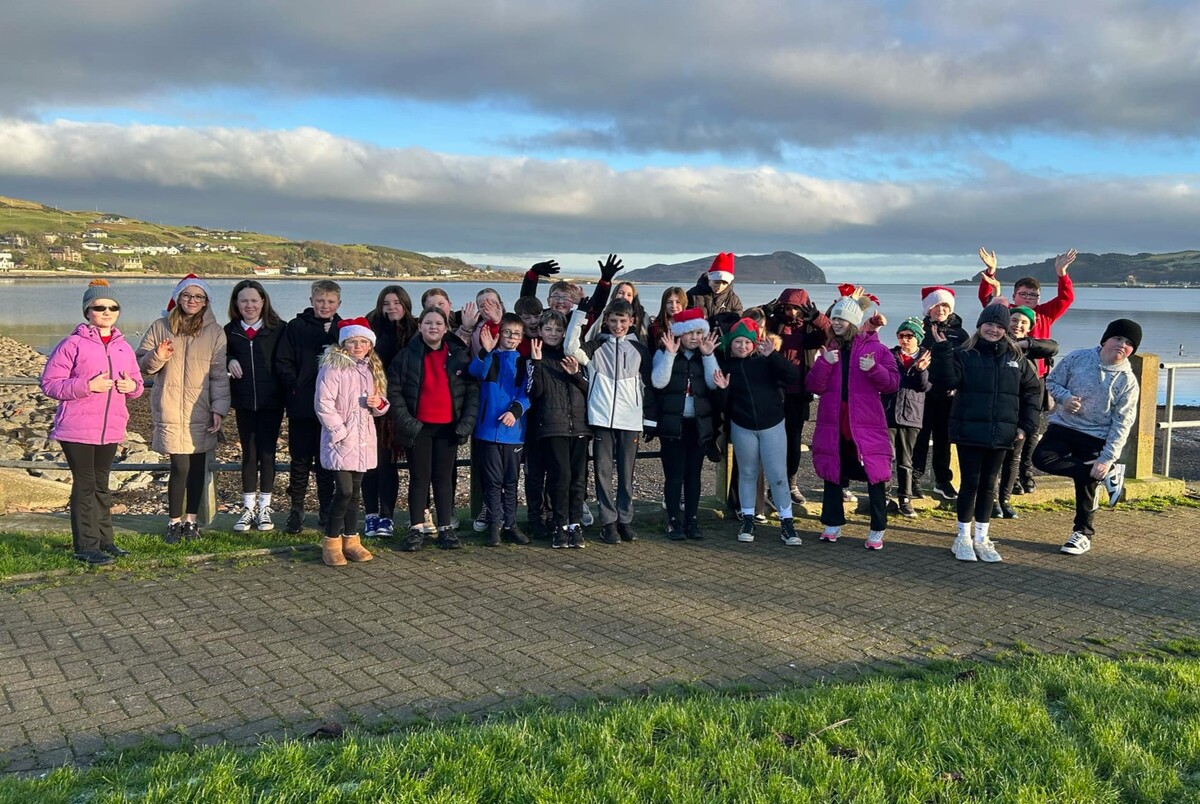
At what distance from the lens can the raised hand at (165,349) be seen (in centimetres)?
650

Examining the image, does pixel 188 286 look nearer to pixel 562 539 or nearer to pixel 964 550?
pixel 562 539

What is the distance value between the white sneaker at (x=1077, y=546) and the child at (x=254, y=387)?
6.25 meters

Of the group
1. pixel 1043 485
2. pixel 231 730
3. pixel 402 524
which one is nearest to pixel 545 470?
pixel 402 524

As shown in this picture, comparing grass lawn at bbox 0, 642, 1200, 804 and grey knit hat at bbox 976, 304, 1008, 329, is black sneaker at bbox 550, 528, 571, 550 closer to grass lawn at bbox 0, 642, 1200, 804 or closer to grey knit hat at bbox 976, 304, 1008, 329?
grass lawn at bbox 0, 642, 1200, 804

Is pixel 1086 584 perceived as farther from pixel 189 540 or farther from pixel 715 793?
pixel 189 540

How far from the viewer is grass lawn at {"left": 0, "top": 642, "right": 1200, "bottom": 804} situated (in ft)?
10.2

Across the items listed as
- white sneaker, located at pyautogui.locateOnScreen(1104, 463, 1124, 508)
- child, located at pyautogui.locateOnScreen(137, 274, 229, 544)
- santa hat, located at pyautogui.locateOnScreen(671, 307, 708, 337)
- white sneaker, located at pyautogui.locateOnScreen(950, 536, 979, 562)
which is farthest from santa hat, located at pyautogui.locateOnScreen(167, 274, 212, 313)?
white sneaker, located at pyautogui.locateOnScreen(1104, 463, 1124, 508)

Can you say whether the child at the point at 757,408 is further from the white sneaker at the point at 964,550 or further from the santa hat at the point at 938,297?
the santa hat at the point at 938,297

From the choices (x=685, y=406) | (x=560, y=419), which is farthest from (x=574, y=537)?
(x=685, y=406)

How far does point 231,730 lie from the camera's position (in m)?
3.75

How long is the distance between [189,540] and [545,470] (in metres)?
2.67

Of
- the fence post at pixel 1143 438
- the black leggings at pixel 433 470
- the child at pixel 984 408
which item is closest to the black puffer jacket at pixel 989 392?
the child at pixel 984 408

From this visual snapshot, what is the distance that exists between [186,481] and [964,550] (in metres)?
5.91

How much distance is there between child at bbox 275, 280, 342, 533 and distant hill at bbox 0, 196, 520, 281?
117934 millimetres
